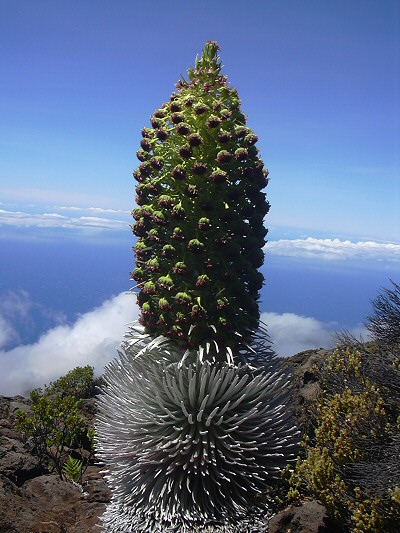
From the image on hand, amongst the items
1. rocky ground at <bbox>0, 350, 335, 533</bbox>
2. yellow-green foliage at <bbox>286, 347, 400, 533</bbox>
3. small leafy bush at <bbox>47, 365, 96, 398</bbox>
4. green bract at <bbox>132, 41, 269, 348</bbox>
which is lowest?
small leafy bush at <bbox>47, 365, 96, 398</bbox>

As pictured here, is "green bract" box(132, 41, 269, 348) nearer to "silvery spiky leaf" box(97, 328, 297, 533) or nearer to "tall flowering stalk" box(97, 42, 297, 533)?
"tall flowering stalk" box(97, 42, 297, 533)

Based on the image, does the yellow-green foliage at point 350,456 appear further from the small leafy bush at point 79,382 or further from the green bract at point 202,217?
the small leafy bush at point 79,382

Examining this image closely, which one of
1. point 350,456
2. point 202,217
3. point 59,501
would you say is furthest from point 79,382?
point 350,456

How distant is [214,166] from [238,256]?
2.84ft

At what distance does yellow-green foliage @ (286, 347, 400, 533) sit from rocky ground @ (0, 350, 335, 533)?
0.18 meters

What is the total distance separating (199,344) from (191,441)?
0.84 metres

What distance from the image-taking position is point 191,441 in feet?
15.2

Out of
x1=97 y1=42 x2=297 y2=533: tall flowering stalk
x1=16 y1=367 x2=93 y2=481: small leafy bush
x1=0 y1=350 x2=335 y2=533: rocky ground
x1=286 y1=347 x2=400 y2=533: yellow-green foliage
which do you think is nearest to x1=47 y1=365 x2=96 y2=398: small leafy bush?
x1=16 y1=367 x2=93 y2=481: small leafy bush

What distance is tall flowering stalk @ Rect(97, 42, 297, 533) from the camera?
15.1 ft

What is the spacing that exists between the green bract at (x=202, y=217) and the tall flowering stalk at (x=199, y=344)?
0.01 meters

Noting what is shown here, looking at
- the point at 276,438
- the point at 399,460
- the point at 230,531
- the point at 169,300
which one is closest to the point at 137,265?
the point at 169,300

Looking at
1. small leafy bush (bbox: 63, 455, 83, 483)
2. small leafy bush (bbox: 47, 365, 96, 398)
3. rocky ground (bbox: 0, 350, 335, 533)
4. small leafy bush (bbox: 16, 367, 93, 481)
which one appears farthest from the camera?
small leafy bush (bbox: 47, 365, 96, 398)

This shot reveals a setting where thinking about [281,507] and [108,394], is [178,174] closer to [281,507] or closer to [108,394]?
[108,394]

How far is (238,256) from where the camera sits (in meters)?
4.90
